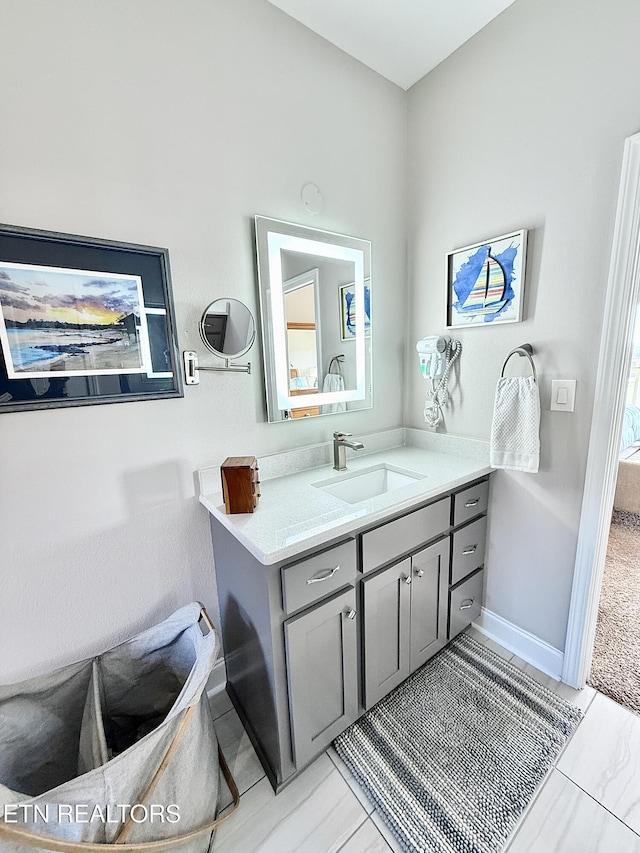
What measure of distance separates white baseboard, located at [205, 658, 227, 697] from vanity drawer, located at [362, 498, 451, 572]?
2.76 ft

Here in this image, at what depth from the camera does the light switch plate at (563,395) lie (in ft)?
4.55

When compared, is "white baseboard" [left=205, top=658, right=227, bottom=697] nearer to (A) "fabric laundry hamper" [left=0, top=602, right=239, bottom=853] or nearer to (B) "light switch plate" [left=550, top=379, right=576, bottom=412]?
(A) "fabric laundry hamper" [left=0, top=602, right=239, bottom=853]

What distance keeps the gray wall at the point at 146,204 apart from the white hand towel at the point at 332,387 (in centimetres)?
27

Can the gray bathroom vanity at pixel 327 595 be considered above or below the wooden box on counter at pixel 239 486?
below

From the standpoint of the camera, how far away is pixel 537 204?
55.2 inches

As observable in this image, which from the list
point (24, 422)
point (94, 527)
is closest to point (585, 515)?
point (94, 527)

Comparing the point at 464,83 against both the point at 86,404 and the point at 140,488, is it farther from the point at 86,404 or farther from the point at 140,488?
the point at 140,488

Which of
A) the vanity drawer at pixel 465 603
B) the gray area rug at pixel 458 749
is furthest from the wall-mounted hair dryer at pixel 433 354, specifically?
the gray area rug at pixel 458 749

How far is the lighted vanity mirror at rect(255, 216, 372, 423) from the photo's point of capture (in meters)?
1.48

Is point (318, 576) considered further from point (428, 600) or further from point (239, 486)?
point (428, 600)

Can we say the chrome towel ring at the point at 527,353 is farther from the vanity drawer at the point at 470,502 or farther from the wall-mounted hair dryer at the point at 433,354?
the vanity drawer at the point at 470,502

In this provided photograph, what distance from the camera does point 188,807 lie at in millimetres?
950

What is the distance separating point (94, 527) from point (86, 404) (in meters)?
0.42

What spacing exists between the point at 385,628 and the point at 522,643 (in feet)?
2.67
